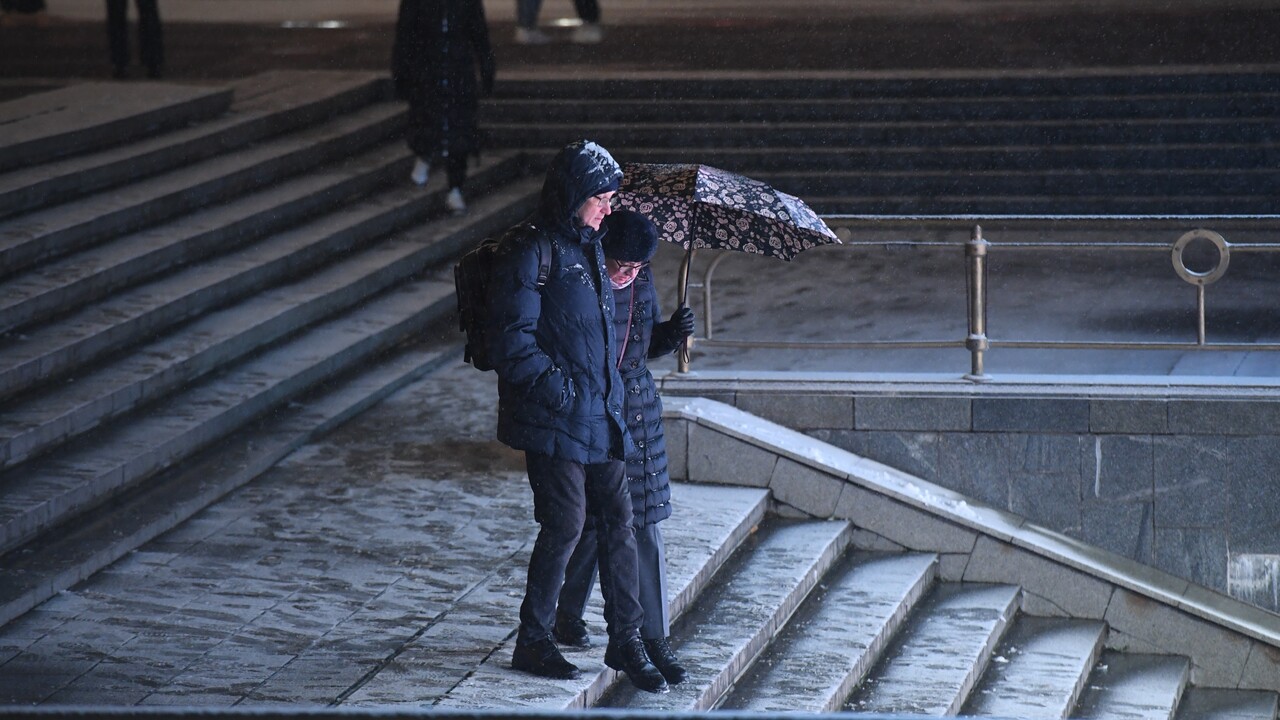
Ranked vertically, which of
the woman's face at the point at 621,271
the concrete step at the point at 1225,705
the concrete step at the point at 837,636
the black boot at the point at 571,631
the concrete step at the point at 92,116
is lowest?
the concrete step at the point at 1225,705

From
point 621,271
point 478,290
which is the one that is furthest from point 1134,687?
point 478,290

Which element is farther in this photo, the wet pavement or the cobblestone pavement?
the wet pavement

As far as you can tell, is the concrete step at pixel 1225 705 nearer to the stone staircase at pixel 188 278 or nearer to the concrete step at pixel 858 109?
the stone staircase at pixel 188 278

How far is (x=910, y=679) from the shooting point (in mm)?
7141

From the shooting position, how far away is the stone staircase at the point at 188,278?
802cm

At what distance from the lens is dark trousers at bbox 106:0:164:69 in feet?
51.4

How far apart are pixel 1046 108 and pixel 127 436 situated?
853 centimetres

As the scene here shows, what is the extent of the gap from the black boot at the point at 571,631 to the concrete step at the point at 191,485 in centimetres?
220

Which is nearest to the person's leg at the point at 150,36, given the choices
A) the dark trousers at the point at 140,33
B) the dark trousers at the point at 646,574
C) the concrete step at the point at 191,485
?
the dark trousers at the point at 140,33

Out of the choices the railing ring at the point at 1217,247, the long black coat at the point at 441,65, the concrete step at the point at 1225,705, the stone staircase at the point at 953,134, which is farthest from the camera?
the stone staircase at the point at 953,134

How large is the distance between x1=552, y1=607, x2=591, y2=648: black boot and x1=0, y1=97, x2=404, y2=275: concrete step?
4413mm

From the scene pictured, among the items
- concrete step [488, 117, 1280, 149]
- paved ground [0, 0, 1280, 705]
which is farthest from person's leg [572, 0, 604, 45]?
concrete step [488, 117, 1280, 149]

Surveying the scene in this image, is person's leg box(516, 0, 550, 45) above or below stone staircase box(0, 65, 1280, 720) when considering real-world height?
above

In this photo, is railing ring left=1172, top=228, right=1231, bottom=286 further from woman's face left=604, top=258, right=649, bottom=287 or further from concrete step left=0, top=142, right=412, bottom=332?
concrete step left=0, top=142, right=412, bottom=332
